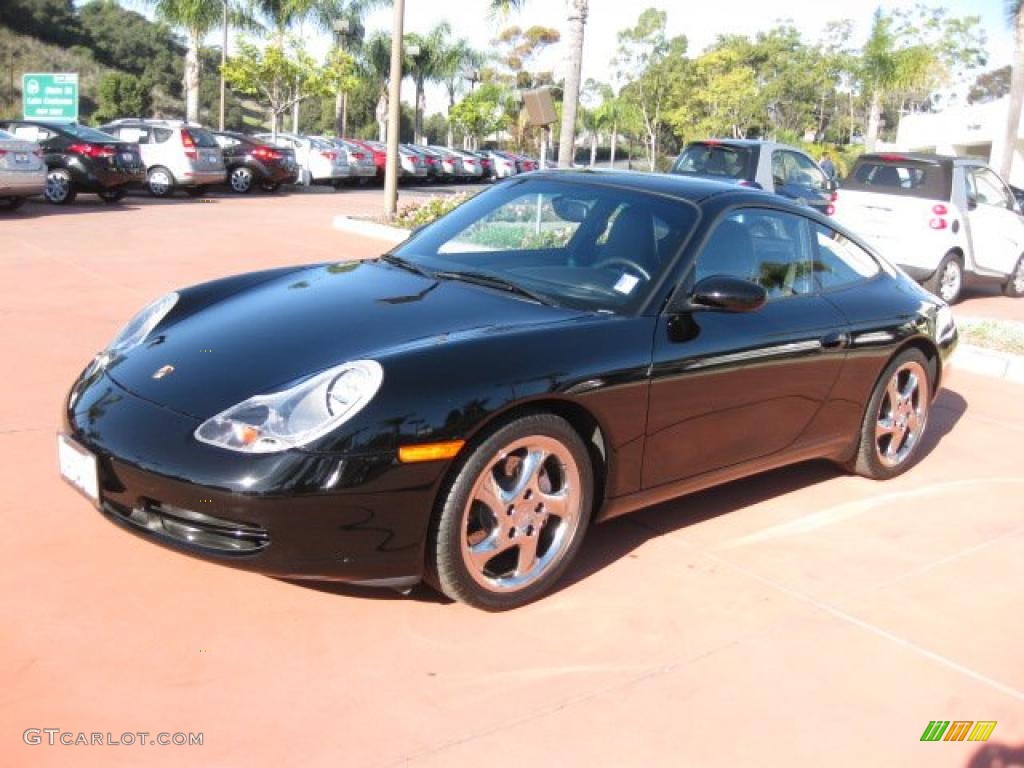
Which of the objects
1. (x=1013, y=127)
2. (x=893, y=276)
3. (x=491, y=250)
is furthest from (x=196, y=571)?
(x=1013, y=127)

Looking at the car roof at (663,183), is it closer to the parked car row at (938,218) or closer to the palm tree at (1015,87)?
the parked car row at (938,218)

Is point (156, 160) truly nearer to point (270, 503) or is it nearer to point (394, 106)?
point (394, 106)

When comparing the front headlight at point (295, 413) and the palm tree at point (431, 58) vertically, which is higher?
the palm tree at point (431, 58)

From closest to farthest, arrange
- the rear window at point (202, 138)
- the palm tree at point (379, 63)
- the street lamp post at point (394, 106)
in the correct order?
the street lamp post at point (394, 106)
the rear window at point (202, 138)
the palm tree at point (379, 63)

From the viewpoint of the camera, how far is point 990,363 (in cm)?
854

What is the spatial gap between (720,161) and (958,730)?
38.7 ft

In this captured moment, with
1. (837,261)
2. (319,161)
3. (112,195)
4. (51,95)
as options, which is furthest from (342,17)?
(837,261)

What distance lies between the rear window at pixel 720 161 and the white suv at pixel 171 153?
1056 centimetres

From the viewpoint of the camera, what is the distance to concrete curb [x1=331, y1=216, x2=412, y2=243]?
46.3ft

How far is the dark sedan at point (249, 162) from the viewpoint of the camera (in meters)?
23.6

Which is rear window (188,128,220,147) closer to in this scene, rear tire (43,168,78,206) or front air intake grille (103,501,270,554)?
rear tire (43,168,78,206)

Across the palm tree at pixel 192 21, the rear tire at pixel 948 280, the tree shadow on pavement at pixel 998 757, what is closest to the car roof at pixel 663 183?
the tree shadow on pavement at pixel 998 757

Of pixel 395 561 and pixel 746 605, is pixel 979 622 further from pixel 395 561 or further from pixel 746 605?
pixel 395 561

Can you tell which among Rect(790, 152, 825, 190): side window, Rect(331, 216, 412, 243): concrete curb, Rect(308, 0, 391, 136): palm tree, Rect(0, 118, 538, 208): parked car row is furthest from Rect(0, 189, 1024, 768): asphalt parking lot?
Rect(308, 0, 391, 136): palm tree
